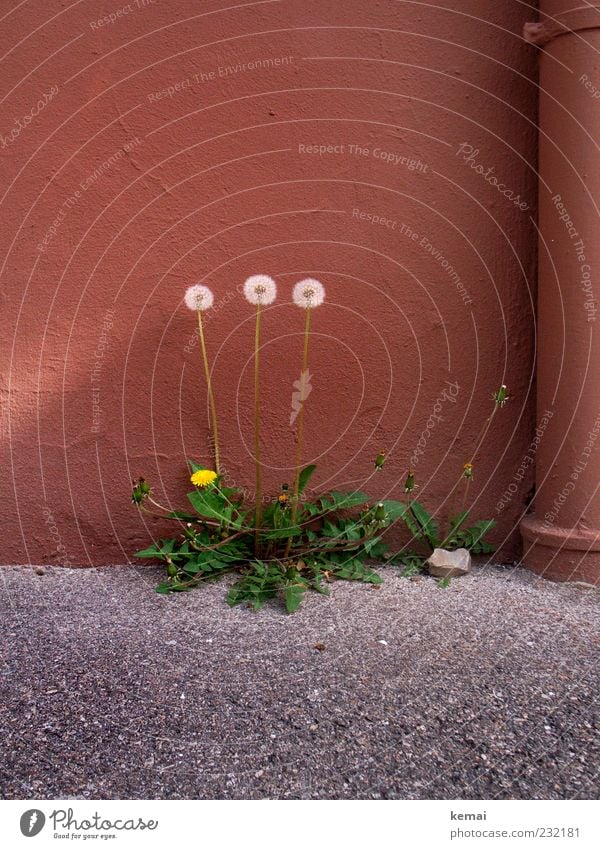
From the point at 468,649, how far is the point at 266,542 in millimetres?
843

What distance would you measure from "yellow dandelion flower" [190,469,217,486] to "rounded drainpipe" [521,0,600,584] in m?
1.22

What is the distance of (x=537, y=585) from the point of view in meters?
2.58

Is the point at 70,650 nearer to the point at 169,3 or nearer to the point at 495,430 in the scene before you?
the point at 495,430

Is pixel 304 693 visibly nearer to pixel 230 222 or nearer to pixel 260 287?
pixel 260 287

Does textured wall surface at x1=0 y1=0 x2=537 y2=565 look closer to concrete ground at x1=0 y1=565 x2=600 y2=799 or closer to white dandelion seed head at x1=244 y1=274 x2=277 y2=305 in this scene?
white dandelion seed head at x1=244 y1=274 x2=277 y2=305

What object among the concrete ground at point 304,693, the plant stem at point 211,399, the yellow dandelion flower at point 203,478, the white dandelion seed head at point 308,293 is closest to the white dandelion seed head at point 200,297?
the plant stem at point 211,399

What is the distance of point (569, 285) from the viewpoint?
8.41ft

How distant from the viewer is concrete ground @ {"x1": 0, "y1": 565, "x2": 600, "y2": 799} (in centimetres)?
148

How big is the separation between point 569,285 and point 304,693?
1.70 meters

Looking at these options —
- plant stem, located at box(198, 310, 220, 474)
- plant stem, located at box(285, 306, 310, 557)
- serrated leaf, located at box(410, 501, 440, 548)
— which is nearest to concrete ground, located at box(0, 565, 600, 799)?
serrated leaf, located at box(410, 501, 440, 548)

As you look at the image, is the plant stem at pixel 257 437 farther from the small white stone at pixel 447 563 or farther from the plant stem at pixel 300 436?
the small white stone at pixel 447 563

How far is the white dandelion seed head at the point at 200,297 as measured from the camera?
8.86ft

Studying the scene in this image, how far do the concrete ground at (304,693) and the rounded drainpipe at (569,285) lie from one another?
0.79ft

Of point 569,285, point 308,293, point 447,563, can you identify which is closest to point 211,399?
point 308,293
